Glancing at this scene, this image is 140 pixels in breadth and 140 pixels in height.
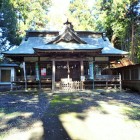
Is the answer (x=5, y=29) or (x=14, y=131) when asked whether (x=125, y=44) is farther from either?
(x=14, y=131)

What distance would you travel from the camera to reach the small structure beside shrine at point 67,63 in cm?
2098

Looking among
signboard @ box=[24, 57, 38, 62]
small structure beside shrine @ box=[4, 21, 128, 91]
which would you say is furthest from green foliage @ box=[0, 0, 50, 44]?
signboard @ box=[24, 57, 38, 62]

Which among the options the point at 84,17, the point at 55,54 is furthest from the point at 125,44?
the point at 55,54

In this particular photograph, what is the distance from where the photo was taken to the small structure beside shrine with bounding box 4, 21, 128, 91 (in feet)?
68.8

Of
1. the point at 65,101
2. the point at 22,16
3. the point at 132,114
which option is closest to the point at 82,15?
the point at 22,16

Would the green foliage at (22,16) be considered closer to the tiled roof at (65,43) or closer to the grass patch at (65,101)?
the tiled roof at (65,43)

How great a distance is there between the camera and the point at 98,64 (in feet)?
78.3

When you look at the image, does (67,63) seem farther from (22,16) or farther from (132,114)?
(22,16)

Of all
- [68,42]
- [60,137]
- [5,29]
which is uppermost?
[5,29]

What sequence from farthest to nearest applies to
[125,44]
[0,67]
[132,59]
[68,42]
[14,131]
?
[125,44], [132,59], [0,67], [68,42], [14,131]

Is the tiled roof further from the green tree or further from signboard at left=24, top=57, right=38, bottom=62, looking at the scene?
the green tree

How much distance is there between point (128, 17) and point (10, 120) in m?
28.3

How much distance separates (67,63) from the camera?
852 inches

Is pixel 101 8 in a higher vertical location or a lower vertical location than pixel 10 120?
higher
